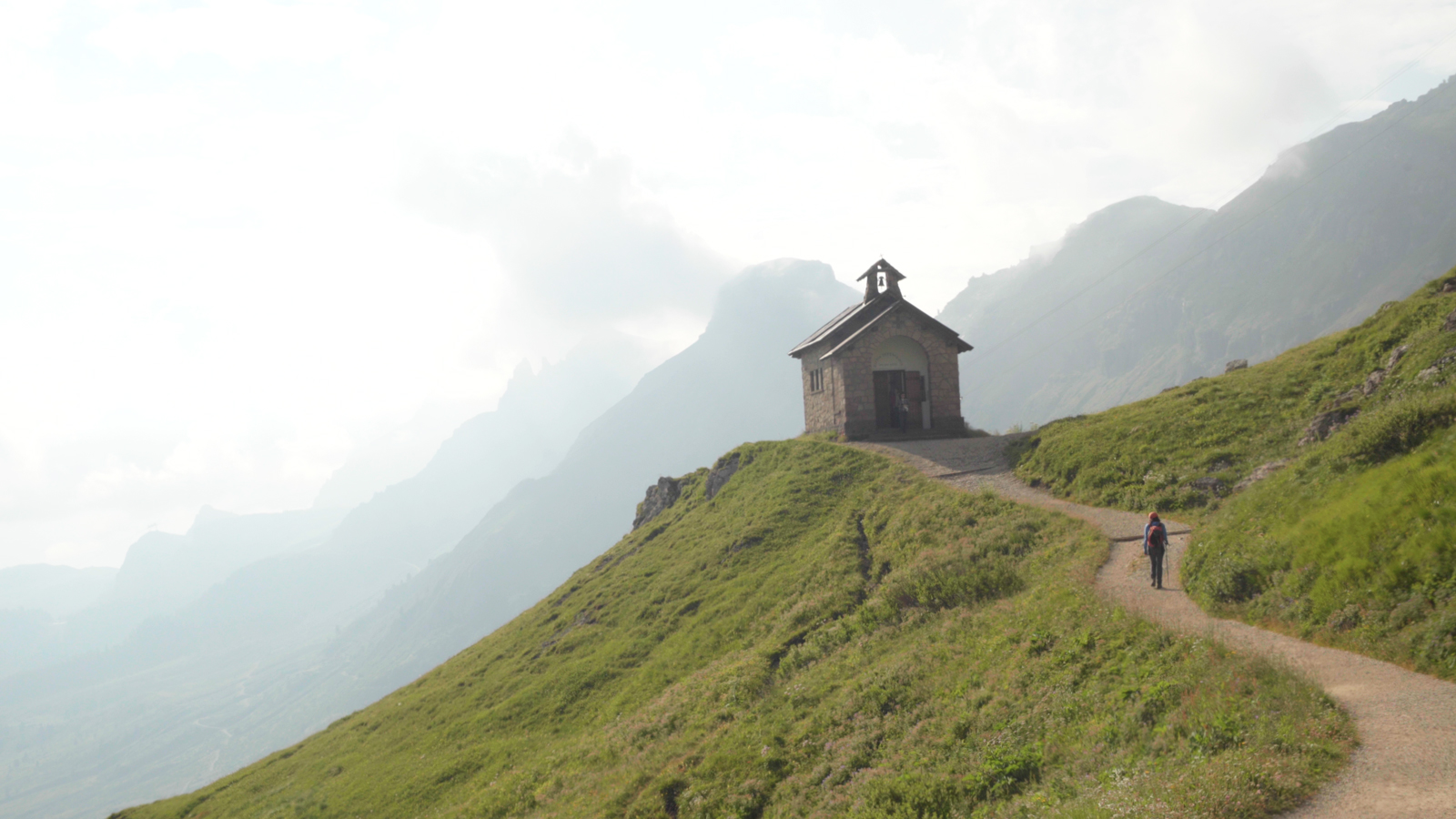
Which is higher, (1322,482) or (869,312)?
(869,312)

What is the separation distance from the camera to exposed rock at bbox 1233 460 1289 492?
64.6 ft

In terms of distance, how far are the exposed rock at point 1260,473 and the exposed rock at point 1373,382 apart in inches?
134

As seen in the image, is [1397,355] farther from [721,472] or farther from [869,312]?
[721,472]

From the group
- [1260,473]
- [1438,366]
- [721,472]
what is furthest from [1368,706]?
[721,472]

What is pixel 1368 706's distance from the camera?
907 cm

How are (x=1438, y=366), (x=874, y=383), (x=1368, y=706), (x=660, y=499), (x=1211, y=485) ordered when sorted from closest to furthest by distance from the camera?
(x=1368, y=706) < (x=1438, y=366) < (x=1211, y=485) < (x=874, y=383) < (x=660, y=499)

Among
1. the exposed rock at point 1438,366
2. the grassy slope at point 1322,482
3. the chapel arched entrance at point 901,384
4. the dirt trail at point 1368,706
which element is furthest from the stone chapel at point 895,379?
the dirt trail at point 1368,706

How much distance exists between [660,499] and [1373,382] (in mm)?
39094

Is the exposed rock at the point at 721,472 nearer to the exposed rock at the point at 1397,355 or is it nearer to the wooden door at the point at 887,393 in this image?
the wooden door at the point at 887,393

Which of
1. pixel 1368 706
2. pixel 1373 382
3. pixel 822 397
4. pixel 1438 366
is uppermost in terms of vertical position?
pixel 822 397

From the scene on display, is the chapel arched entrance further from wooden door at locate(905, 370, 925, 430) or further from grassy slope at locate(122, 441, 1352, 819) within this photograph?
grassy slope at locate(122, 441, 1352, 819)

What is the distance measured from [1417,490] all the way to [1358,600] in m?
2.56

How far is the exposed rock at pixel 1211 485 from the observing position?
20.9m

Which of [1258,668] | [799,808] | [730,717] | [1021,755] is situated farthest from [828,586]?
[1258,668]
